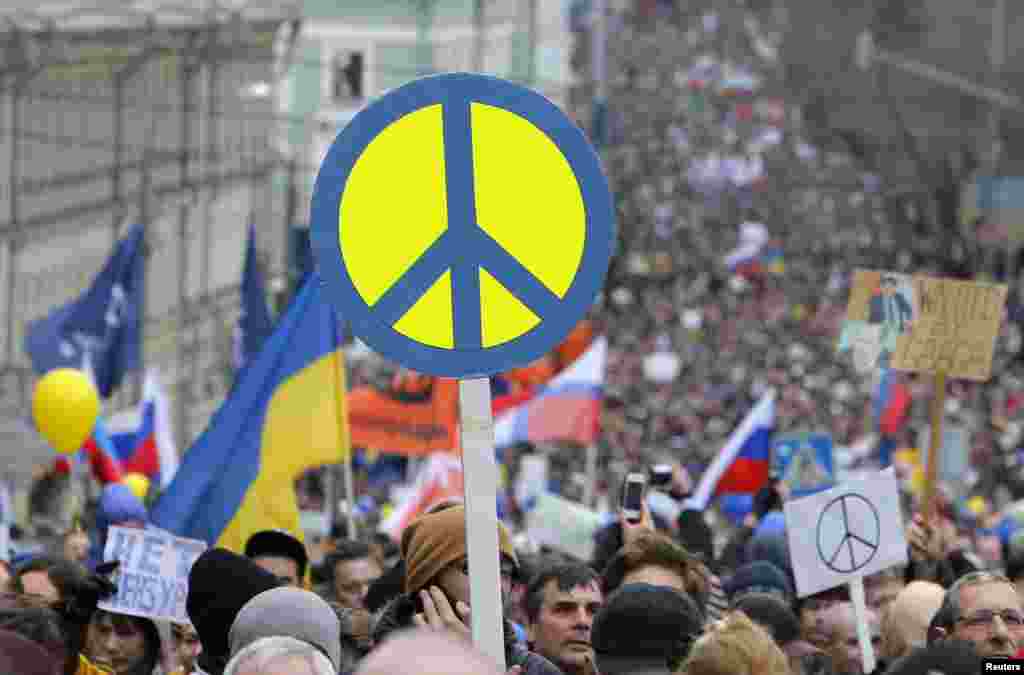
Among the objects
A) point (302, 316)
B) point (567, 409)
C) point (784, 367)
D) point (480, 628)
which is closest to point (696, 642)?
point (480, 628)

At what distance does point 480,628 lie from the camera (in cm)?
593

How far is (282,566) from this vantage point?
333 inches

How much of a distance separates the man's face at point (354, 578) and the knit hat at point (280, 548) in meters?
0.71

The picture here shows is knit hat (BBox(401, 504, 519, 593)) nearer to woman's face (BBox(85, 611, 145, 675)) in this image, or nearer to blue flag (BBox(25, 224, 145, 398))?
woman's face (BBox(85, 611, 145, 675))

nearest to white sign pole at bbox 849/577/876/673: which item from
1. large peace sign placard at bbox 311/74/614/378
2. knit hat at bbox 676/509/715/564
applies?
knit hat at bbox 676/509/715/564

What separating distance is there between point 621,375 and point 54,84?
1358 cm

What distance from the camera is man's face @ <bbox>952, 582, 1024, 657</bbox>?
728cm

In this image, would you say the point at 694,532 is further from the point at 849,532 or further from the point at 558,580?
the point at 558,580

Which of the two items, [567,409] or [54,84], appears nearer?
[567,409]

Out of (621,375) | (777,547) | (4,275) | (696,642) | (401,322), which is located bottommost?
(621,375)

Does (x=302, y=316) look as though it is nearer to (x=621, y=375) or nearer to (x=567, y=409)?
(x=567, y=409)

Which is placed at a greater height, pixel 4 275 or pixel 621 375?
pixel 4 275

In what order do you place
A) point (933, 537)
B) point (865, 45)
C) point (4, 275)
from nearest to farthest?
1. point (933, 537)
2. point (4, 275)
3. point (865, 45)

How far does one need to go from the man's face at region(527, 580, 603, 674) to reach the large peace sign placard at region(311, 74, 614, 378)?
1700 millimetres
